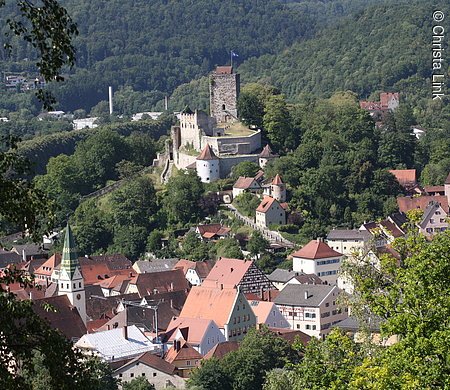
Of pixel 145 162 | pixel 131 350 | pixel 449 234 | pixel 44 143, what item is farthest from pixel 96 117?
pixel 449 234

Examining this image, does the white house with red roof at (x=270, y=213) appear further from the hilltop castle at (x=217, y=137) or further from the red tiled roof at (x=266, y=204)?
the hilltop castle at (x=217, y=137)

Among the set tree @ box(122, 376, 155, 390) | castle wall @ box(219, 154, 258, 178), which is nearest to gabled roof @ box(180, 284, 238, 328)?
tree @ box(122, 376, 155, 390)

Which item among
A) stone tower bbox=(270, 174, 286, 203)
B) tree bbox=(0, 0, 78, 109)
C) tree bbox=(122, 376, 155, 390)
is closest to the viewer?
tree bbox=(0, 0, 78, 109)

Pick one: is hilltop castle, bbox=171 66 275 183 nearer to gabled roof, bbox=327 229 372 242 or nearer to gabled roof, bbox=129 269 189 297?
gabled roof, bbox=327 229 372 242

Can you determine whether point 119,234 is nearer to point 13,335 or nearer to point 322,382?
A: point 322,382

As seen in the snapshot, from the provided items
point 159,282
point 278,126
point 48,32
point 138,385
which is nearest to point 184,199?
point 159,282
